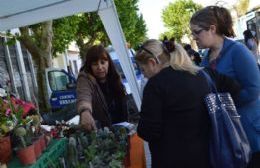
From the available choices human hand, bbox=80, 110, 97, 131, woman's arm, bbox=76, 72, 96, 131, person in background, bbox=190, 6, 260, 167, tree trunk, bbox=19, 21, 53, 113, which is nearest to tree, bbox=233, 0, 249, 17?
tree trunk, bbox=19, 21, 53, 113

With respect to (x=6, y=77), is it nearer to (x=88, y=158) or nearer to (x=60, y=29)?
(x=60, y=29)

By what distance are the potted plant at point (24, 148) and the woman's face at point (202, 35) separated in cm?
124

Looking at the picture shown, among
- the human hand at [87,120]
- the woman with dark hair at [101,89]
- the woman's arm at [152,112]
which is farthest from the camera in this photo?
the woman with dark hair at [101,89]

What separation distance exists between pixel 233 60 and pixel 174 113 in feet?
2.21

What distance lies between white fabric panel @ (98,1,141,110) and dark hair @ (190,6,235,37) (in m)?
2.11

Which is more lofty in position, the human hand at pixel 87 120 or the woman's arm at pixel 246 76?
the woman's arm at pixel 246 76

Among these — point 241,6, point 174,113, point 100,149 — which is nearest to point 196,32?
point 174,113

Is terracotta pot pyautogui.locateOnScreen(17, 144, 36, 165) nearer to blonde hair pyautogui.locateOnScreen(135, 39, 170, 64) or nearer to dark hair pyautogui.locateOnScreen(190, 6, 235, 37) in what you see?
blonde hair pyautogui.locateOnScreen(135, 39, 170, 64)

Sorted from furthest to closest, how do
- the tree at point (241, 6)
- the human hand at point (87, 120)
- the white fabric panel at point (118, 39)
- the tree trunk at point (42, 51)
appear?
the tree at point (241, 6) < the tree trunk at point (42, 51) < the white fabric panel at point (118, 39) < the human hand at point (87, 120)

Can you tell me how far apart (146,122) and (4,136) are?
0.89 metres

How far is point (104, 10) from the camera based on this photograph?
16.7 ft

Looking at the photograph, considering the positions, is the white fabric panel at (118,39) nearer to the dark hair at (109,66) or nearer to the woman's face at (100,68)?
the dark hair at (109,66)

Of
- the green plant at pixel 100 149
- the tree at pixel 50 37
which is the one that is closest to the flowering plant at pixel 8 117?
the green plant at pixel 100 149

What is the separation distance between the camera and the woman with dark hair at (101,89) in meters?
3.93
